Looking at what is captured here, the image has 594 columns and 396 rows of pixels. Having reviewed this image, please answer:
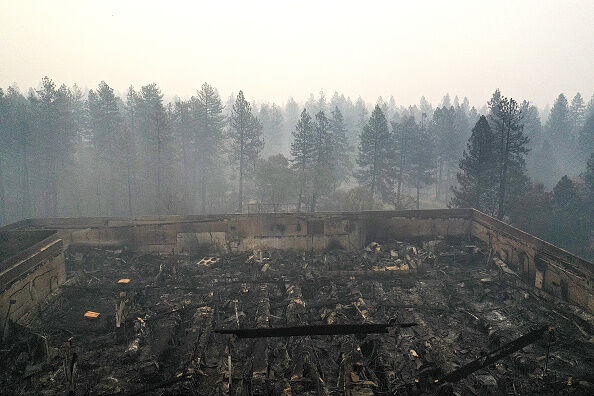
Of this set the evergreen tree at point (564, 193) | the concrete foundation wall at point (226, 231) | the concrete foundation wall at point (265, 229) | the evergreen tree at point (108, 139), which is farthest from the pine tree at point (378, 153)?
the evergreen tree at point (108, 139)

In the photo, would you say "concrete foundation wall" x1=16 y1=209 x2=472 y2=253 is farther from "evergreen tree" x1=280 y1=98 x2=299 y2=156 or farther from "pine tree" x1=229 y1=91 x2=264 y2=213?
"evergreen tree" x1=280 y1=98 x2=299 y2=156

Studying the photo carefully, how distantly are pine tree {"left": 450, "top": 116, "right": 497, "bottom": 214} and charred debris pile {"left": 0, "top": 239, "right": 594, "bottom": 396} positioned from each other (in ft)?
28.5

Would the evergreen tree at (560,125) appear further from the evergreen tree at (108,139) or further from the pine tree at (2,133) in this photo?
the pine tree at (2,133)

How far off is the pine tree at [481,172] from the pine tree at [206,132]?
25903 mm

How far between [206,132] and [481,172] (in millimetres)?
28099

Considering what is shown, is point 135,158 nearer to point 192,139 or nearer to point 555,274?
point 192,139

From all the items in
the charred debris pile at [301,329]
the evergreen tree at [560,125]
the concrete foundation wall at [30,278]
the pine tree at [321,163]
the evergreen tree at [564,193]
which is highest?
the evergreen tree at [560,125]

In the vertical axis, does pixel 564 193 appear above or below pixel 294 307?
above

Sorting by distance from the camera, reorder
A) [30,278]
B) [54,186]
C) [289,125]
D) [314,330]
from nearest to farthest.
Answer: [314,330]
[30,278]
[54,186]
[289,125]

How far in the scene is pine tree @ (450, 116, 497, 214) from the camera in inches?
1069

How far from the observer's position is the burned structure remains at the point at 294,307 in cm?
1016

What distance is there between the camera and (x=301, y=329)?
5.66 metres

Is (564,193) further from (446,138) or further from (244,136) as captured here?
(244,136)

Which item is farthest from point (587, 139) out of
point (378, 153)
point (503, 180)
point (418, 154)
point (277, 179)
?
point (277, 179)
